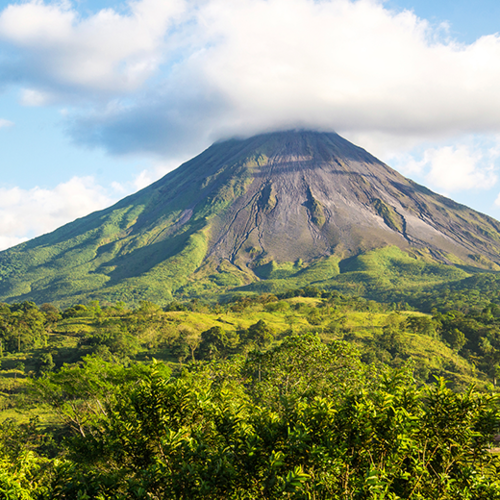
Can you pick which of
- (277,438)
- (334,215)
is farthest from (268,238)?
(277,438)

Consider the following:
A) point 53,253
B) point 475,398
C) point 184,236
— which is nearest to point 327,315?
point 475,398

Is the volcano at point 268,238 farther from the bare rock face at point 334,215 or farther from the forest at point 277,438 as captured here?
the forest at point 277,438

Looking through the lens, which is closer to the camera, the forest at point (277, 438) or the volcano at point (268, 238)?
the forest at point (277, 438)

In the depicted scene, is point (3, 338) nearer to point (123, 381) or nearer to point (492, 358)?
point (123, 381)

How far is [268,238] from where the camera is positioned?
527 feet

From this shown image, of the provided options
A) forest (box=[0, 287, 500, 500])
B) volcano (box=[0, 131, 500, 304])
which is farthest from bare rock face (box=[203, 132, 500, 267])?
forest (box=[0, 287, 500, 500])

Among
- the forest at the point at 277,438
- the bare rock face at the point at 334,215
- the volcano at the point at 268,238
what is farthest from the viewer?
the bare rock face at the point at 334,215

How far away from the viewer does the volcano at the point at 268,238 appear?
133625 millimetres

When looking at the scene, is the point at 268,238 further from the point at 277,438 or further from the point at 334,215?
the point at 277,438

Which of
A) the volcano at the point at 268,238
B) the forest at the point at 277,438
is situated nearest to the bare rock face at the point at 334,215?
the volcano at the point at 268,238

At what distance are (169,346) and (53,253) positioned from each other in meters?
148

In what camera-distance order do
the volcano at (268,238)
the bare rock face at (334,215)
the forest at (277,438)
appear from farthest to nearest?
the bare rock face at (334,215) → the volcano at (268,238) → the forest at (277,438)

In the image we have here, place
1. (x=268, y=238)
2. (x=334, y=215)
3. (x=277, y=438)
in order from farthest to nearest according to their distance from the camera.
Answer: (x=334, y=215) < (x=268, y=238) < (x=277, y=438)

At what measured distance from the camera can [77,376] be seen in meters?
16.3
